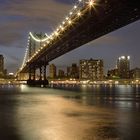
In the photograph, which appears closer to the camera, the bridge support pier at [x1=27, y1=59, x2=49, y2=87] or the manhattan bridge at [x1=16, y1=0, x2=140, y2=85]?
the manhattan bridge at [x1=16, y1=0, x2=140, y2=85]

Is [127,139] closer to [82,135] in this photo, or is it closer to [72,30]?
[82,135]

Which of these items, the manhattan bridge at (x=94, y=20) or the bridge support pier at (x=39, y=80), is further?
the bridge support pier at (x=39, y=80)

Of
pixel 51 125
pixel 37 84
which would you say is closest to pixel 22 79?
pixel 37 84

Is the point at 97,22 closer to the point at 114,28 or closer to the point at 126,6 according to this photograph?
the point at 114,28

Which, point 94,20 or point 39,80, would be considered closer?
point 94,20

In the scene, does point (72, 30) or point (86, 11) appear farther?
point (72, 30)

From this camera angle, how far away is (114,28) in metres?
60.9

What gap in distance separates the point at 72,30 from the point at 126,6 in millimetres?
22681

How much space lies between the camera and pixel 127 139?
18812mm

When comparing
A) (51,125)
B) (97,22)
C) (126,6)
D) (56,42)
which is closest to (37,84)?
(56,42)

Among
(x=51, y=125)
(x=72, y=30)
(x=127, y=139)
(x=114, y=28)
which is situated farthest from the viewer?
(x=72, y=30)

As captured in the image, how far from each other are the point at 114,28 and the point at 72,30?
33.3ft

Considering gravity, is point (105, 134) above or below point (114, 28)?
below

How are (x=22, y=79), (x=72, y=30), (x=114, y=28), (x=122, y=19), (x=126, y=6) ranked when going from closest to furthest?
(x=126, y=6), (x=122, y=19), (x=114, y=28), (x=72, y=30), (x=22, y=79)
